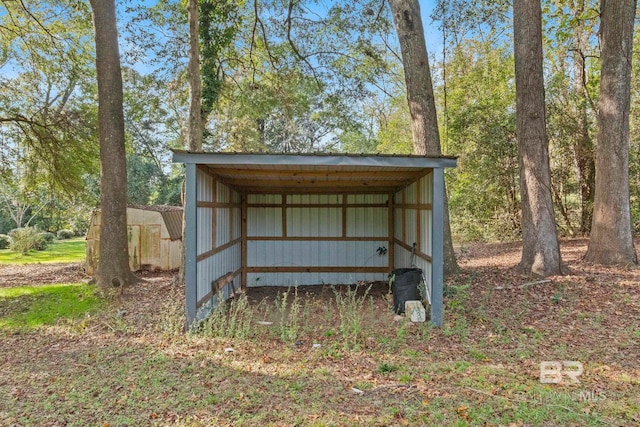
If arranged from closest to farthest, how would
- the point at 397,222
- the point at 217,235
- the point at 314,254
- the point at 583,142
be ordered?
the point at 217,235, the point at 397,222, the point at 314,254, the point at 583,142

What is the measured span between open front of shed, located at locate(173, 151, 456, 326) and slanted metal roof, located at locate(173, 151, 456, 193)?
13mm

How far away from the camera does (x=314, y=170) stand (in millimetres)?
5125

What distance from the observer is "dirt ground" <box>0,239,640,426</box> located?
2.62 m

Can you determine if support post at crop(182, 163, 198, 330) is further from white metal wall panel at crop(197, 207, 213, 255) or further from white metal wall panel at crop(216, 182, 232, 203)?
white metal wall panel at crop(216, 182, 232, 203)

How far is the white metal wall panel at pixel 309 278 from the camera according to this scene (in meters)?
7.67

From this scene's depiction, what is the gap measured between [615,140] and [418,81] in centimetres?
341

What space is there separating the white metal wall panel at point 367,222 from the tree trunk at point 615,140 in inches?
143

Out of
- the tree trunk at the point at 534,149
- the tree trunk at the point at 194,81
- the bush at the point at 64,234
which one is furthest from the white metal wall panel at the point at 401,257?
the bush at the point at 64,234

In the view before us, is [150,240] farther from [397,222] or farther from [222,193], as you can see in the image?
[397,222]

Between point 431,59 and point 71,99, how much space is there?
463 inches

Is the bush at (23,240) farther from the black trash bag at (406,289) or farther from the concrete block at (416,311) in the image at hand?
the concrete block at (416,311)

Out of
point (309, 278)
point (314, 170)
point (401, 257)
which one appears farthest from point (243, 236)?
point (401, 257)

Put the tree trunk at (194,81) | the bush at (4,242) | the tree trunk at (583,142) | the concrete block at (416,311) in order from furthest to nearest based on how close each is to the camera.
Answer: the bush at (4,242), the tree trunk at (583,142), the tree trunk at (194,81), the concrete block at (416,311)

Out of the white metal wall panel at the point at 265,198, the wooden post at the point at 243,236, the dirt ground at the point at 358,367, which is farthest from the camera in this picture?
the white metal wall panel at the point at 265,198
